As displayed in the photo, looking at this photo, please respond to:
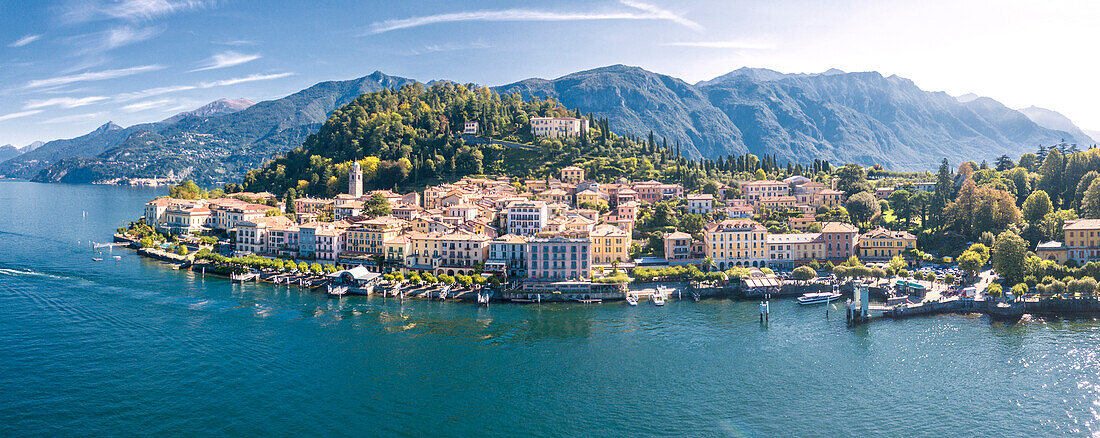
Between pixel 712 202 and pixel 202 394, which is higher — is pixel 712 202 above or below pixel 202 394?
above

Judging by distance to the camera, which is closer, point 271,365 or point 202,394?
point 202,394

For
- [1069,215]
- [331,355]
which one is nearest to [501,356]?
[331,355]

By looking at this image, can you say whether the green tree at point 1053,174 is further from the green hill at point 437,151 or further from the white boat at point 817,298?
the green hill at point 437,151

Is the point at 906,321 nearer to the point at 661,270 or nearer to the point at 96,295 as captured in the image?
A: the point at 661,270

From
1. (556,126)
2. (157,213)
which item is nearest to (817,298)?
(556,126)

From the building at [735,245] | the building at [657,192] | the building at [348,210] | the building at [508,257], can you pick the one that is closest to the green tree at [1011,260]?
the building at [735,245]

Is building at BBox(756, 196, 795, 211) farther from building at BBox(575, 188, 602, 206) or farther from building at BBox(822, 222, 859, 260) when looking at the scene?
building at BBox(575, 188, 602, 206)

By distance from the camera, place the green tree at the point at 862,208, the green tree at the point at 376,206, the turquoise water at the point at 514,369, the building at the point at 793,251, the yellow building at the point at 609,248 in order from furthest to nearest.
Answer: the green tree at the point at 376,206
the green tree at the point at 862,208
the building at the point at 793,251
the yellow building at the point at 609,248
the turquoise water at the point at 514,369
